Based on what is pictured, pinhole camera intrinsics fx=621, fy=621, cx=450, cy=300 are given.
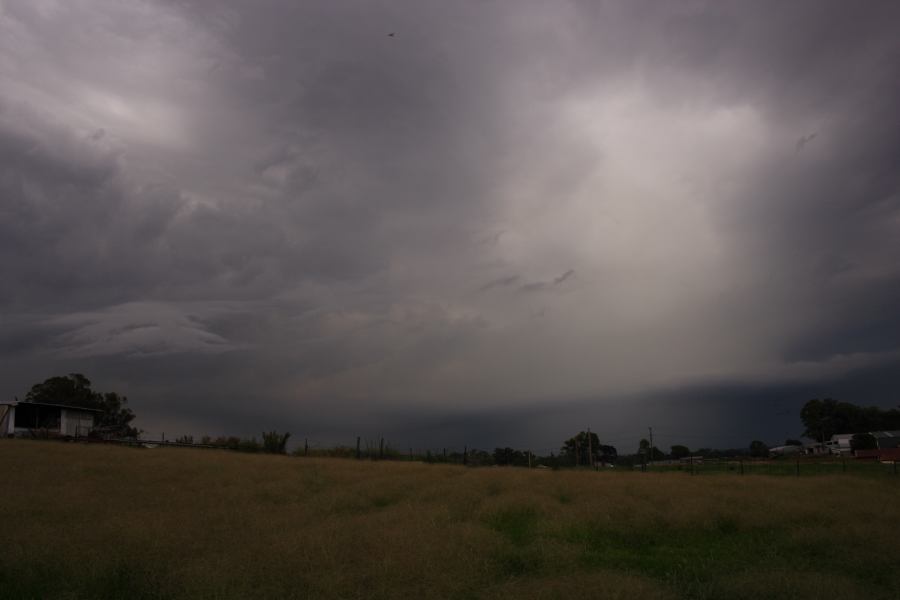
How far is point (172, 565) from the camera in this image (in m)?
8.94

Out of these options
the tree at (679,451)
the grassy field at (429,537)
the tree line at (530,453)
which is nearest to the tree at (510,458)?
the tree line at (530,453)

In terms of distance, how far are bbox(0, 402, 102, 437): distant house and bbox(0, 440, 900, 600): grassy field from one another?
24.8m

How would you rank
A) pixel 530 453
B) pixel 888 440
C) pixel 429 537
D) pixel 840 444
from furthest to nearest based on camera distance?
pixel 840 444, pixel 888 440, pixel 530 453, pixel 429 537

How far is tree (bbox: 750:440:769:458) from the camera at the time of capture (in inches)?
2588

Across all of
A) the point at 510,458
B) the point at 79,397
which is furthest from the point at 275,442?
the point at 79,397

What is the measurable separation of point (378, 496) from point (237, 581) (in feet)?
28.7

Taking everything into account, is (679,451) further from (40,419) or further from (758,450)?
(40,419)

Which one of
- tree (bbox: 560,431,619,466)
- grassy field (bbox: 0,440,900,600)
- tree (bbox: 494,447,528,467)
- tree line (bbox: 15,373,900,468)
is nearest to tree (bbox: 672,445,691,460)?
tree line (bbox: 15,373,900,468)

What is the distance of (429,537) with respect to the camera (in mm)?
10883

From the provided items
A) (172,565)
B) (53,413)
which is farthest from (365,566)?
(53,413)

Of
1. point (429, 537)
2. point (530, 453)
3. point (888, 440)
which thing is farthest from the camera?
point (888, 440)

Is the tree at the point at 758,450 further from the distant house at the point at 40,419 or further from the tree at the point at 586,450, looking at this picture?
the distant house at the point at 40,419

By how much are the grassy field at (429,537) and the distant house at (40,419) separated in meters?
24.8

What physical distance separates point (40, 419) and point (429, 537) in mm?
46302
